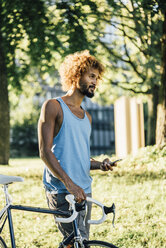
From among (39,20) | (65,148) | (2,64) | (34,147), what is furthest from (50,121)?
(34,147)

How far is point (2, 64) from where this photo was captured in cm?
1368

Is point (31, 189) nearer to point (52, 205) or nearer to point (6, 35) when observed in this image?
point (52, 205)

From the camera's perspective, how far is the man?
2.63m

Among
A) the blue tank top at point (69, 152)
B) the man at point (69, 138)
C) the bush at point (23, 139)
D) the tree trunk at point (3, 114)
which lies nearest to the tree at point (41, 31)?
the tree trunk at point (3, 114)

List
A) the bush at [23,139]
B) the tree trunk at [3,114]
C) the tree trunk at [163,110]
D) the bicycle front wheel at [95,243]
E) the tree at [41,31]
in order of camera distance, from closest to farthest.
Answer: the bicycle front wheel at [95,243]
the tree trunk at [163,110]
the tree at [41,31]
the tree trunk at [3,114]
the bush at [23,139]

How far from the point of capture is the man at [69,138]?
8.64 feet

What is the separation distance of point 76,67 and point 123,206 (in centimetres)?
433

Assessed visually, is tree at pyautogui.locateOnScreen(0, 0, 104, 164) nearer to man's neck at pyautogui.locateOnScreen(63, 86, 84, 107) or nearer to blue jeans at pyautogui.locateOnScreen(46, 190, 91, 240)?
man's neck at pyautogui.locateOnScreen(63, 86, 84, 107)

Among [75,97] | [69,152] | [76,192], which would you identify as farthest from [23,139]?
[76,192]

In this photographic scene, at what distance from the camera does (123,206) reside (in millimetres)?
6809

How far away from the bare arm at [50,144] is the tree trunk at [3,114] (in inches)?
436

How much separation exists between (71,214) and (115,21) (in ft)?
40.1

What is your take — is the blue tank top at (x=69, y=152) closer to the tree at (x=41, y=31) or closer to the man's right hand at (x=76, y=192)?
Answer: the man's right hand at (x=76, y=192)

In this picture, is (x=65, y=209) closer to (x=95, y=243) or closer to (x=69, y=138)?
(x=95, y=243)
